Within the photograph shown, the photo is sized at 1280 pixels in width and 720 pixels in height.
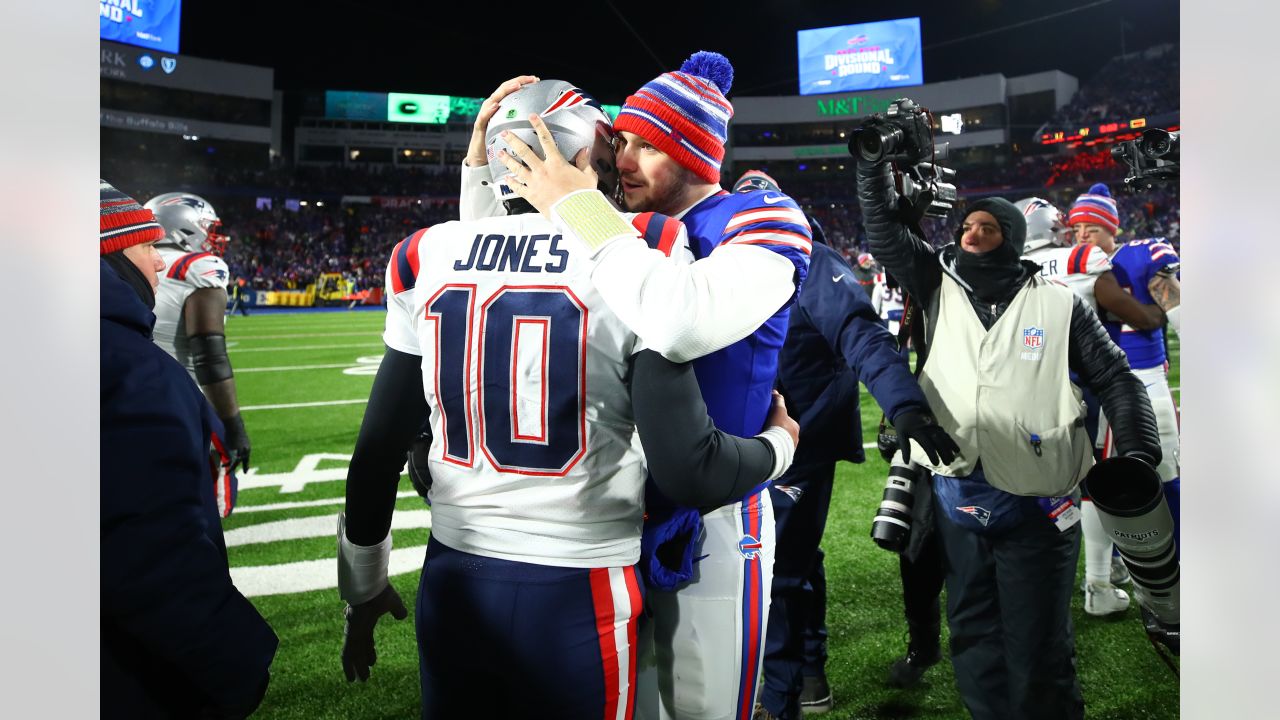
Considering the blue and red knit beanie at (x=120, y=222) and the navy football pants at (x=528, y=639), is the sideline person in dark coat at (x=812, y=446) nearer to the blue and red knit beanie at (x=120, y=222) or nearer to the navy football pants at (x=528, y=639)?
the navy football pants at (x=528, y=639)

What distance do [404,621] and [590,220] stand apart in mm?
3357

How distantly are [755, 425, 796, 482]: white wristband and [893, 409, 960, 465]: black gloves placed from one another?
2.91 feet

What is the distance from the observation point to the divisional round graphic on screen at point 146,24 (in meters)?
34.4

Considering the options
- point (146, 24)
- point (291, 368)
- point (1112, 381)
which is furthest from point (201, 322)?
point (146, 24)

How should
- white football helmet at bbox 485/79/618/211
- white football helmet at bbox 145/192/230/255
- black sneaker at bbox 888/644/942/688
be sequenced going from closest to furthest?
white football helmet at bbox 485/79/618/211, black sneaker at bbox 888/644/942/688, white football helmet at bbox 145/192/230/255

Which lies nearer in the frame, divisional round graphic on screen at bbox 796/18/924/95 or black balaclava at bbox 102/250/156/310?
black balaclava at bbox 102/250/156/310

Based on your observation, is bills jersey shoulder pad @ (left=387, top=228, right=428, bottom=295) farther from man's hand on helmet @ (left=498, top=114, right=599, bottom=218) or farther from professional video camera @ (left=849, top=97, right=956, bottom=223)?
professional video camera @ (left=849, top=97, right=956, bottom=223)

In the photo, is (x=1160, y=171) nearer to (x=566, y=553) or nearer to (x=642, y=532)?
(x=642, y=532)

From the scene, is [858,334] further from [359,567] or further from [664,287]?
[359,567]

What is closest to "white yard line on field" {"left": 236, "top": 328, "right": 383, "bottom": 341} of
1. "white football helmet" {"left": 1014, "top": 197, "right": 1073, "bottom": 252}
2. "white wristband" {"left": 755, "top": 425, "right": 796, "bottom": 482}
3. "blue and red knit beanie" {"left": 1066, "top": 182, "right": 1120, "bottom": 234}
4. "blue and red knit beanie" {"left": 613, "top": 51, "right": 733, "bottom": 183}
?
"white football helmet" {"left": 1014, "top": 197, "right": 1073, "bottom": 252}

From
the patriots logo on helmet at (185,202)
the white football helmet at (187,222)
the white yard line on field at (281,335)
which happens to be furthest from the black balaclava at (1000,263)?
the white yard line on field at (281,335)

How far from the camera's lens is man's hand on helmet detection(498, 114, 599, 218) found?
5.25 ft

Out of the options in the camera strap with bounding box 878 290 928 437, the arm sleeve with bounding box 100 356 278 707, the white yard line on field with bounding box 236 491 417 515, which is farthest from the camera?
the white yard line on field with bounding box 236 491 417 515
